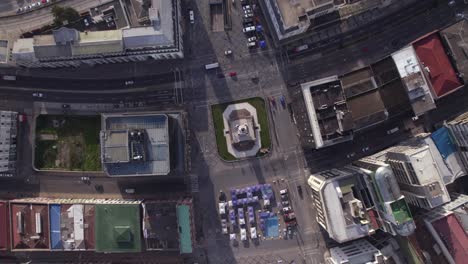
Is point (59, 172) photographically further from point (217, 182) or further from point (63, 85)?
point (217, 182)

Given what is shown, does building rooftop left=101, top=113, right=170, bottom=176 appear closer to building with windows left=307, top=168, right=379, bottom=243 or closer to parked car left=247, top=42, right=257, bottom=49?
parked car left=247, top=42, right=257, bottom=49

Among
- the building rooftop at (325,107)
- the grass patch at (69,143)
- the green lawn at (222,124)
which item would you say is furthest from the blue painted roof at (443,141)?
the grass patch at (69,143)

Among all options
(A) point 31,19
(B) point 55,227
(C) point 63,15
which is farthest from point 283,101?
(A) point 31,19

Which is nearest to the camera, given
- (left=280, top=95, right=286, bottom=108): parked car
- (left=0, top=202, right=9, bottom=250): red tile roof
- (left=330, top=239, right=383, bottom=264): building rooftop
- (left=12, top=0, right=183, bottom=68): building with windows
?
(left=12, top=0, right=183, bottom=68): building with windows

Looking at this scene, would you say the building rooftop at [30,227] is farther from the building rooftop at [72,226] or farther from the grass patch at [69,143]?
the grass patch at [69,143]

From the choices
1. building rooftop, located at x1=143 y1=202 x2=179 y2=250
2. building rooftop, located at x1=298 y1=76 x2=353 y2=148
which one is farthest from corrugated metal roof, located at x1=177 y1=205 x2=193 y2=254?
building rooftop, located at x1=298 y1=76 x2=353 y2=148
